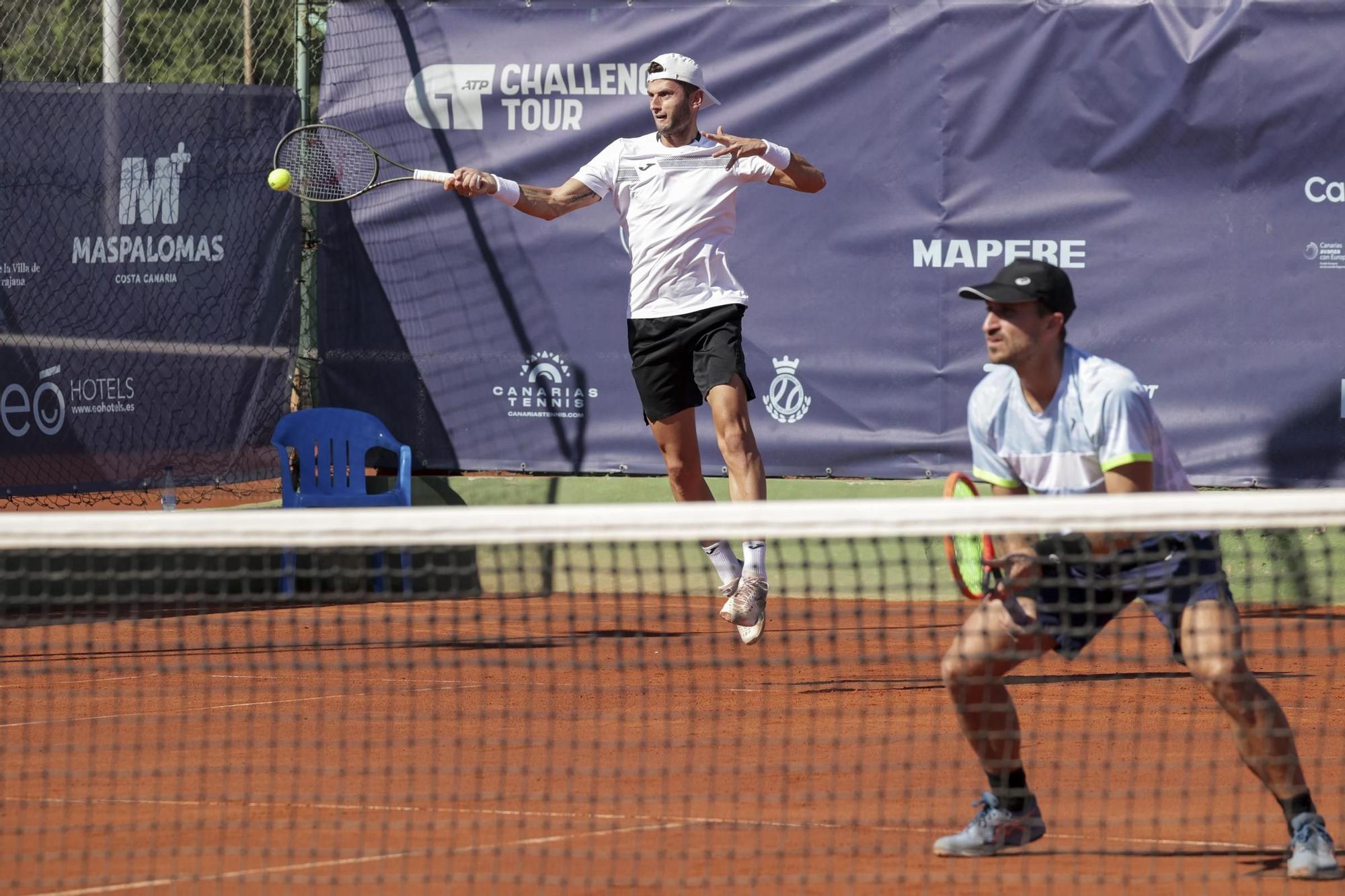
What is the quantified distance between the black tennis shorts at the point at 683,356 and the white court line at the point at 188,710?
151cm

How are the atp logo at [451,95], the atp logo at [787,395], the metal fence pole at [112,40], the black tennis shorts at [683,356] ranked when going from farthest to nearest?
the metal fence pole at [112,40] < the atp logo at [451,95] < the atp logo at [787,395] < the black tennis shorts at [683,356]

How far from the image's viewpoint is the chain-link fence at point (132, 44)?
13.5 metres

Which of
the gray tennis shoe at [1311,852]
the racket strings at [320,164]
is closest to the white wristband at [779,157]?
the racket strings at [320,164]

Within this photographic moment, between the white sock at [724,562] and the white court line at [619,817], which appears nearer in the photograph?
the white court line at [619,817]

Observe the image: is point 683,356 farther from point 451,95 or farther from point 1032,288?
point 1032,288

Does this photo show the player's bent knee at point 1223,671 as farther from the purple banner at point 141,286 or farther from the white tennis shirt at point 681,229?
the purple banner at point 141,286

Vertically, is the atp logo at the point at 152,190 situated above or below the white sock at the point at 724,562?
above

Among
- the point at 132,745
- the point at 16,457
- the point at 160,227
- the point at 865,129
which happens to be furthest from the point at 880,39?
the point at 132,745

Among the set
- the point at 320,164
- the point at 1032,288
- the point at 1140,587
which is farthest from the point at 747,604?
the point at 320,164

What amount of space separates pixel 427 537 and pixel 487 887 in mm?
736

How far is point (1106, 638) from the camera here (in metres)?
7.91

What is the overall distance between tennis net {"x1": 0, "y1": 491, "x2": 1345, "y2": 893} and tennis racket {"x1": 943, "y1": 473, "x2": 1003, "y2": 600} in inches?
8.0

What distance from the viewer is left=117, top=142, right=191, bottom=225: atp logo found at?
30.3ft

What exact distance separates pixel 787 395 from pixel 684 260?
2.00 m
